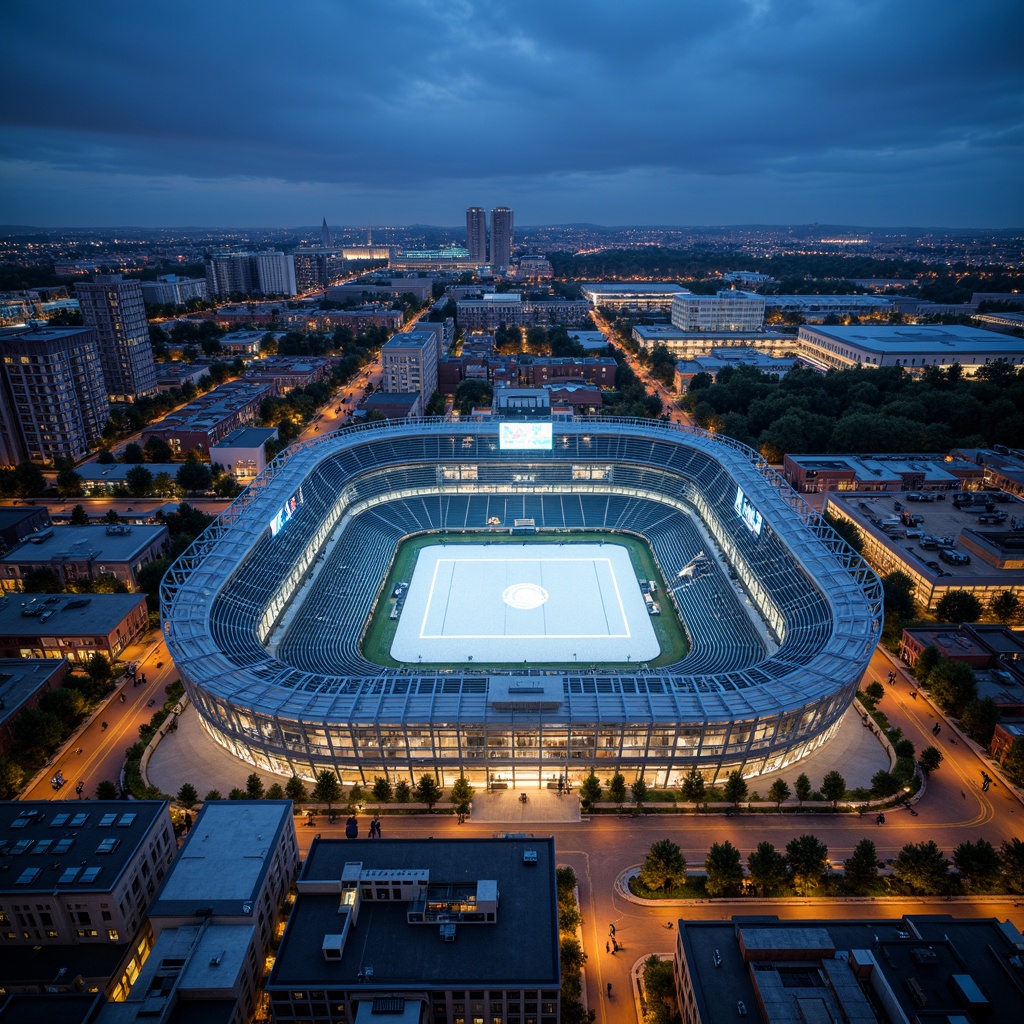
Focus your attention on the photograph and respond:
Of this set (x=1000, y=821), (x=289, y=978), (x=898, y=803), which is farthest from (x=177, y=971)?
(x=1000, y=821)

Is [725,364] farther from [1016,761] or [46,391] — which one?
[46,391]

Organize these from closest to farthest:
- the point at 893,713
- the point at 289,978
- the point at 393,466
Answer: the point at 289,978
the point at 893,713
the point at 393,466

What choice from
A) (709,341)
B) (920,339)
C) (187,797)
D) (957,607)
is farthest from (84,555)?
(920,339)

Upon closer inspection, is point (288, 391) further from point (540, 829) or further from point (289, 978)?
point (289, 978)

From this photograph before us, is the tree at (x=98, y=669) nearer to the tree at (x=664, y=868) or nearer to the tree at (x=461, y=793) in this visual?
the tree at (x=461, y=793)

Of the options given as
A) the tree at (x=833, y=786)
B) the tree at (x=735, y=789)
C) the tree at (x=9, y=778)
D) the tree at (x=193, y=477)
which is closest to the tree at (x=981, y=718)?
the tree at (x=833, y=786)

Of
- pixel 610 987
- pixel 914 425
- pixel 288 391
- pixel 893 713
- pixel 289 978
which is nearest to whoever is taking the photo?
pixel 289 978
